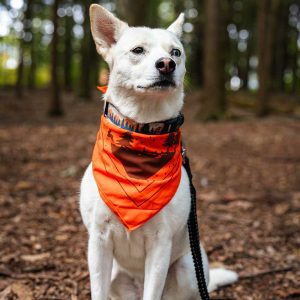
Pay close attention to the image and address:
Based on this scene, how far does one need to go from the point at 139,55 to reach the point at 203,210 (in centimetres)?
347

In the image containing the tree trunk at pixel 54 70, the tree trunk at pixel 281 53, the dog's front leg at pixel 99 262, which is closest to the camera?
the dog's front leg at pixel 99 262

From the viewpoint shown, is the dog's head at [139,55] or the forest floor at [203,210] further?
the forest floor at [203,210]

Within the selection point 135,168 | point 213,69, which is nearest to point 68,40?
point 213,69

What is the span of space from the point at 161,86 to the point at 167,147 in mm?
461

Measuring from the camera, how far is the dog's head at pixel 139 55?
2.73 metres

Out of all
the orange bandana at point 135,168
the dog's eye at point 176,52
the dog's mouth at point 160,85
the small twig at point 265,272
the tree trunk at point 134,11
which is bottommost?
the small twig at point 265,272

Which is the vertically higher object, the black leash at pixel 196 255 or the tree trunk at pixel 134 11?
the tree trunk at pixel 134 11

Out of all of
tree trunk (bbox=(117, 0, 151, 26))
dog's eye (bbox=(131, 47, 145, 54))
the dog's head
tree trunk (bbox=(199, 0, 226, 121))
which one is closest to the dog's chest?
the dog's head

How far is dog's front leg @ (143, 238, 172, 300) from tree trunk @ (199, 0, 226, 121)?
10.8 m

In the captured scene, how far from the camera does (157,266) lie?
2.76 m

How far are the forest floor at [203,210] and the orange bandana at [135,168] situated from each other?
129cm

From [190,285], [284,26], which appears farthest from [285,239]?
[284,26]

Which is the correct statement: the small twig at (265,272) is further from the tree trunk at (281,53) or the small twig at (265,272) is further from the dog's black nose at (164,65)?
the tree trunk at (281,53)

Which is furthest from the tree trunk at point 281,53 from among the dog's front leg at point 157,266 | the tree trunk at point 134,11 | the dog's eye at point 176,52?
the dog's front leg at point 157,266
